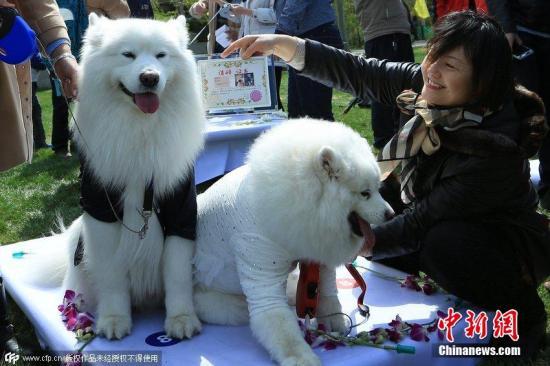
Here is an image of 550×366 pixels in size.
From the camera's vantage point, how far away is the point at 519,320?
2021 millimetres

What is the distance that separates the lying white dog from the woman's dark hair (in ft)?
1.70

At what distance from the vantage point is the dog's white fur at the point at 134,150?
6.08 feet

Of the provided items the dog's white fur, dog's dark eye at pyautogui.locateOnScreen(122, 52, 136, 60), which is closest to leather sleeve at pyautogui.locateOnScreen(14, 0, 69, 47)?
the dog's white fur

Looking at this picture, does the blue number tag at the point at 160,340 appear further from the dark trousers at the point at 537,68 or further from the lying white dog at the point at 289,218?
the dark trousers at the point at 537,68

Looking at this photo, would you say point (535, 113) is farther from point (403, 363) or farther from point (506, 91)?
point (403, 363)

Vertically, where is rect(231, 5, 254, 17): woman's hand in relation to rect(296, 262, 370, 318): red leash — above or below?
above

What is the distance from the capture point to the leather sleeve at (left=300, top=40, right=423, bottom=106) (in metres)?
2.54

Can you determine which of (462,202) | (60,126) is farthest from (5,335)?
(60,126)

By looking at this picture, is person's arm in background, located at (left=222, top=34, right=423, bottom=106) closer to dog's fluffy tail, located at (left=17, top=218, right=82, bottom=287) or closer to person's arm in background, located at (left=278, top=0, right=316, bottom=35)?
dog's fluffy tail, located at (left=17, top=218, right=82, bottom=287)

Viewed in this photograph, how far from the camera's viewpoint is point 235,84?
475cm

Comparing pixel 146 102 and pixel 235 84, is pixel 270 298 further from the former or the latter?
pixel 235 84

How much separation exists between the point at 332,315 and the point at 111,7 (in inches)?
136

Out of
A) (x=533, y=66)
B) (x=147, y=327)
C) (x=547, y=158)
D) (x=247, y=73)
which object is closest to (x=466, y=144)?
(x=147, y=327)

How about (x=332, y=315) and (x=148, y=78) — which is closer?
(x=148, y=78)
